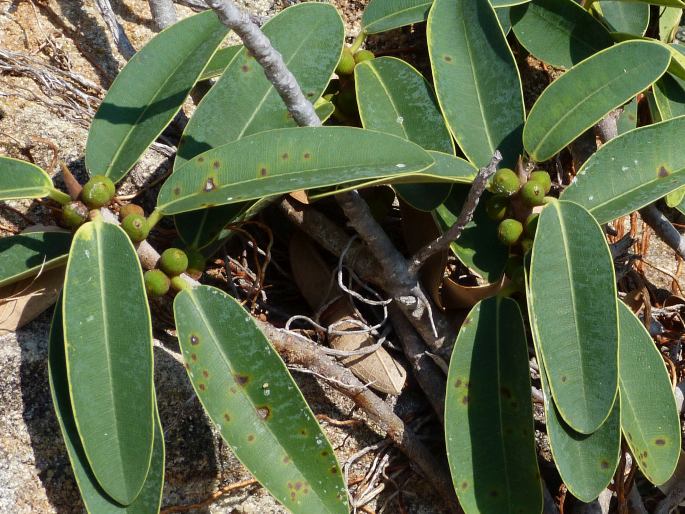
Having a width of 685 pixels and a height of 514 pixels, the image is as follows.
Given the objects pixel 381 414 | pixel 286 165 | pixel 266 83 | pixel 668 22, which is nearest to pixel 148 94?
pixel 266 83

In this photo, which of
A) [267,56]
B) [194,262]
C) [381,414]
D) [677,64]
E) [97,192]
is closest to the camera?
[267,56]

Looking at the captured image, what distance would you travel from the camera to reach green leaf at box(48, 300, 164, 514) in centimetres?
106

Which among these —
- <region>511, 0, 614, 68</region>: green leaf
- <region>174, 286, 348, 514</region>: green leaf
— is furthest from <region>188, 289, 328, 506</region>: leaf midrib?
<region>511, 0, 614, 68</region>: green leaf

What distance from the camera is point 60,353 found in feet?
3.72

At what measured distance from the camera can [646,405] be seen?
1203 millimetres

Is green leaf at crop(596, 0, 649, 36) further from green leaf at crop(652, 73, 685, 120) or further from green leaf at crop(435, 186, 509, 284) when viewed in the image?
green leaf at crop(435, 186, 509, 284)

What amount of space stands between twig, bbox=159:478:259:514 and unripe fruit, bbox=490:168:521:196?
0.62 meters

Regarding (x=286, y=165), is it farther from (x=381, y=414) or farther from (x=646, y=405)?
(x=646, y=405)

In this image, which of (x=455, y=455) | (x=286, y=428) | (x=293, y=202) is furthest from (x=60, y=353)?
(x=455, y=455)

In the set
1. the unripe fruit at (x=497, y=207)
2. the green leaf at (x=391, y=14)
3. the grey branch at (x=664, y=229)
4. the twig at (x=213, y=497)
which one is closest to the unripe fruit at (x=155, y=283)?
the twig at (x=213, y=497)

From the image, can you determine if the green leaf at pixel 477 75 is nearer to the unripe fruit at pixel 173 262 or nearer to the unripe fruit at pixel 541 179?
the unripe fruit at pixel 541 179

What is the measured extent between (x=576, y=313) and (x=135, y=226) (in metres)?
0.63

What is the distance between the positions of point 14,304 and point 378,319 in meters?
0.60

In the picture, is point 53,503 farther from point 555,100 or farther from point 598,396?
point 555,100
